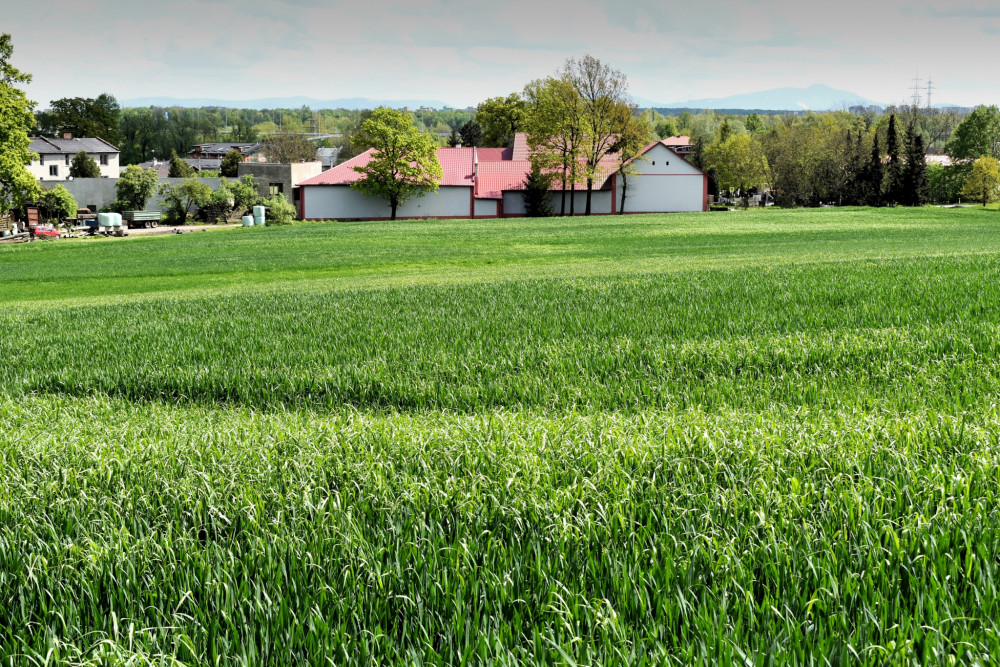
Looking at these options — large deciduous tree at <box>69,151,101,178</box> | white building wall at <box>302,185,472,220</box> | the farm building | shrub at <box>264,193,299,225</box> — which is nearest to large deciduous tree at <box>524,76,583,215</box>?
the farm building

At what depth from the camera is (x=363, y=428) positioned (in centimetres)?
554

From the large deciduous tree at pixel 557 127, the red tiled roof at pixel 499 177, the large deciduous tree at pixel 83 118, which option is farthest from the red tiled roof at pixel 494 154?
the large deciduous tree at pixel 83 118

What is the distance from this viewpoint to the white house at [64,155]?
11594 cm

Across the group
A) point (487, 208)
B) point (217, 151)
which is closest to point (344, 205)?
point (487, 208)

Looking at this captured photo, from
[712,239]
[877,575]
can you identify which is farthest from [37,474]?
[712,239]

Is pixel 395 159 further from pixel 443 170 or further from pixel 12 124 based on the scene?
pixel 12 124

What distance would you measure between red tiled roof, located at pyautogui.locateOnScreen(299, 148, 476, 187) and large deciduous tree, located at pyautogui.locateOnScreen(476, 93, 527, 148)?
23.9 m

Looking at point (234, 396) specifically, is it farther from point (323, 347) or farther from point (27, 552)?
point (27, 552)

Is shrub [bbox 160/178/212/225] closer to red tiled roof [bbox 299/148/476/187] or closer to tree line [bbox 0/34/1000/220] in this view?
red tiled roof [bbox 299/148/476/187]

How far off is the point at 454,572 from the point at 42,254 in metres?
47.1

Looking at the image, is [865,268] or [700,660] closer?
[700,660]

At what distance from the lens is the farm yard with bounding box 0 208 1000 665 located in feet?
9.14

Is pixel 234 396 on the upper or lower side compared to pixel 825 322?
lower

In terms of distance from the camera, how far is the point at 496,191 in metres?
85.7
